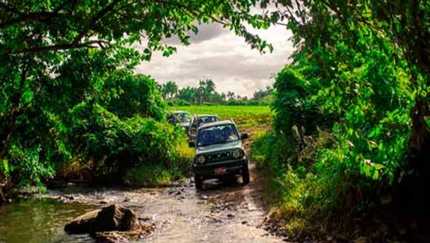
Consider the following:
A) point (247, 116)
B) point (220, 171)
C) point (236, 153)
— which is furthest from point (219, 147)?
point (247, 116)

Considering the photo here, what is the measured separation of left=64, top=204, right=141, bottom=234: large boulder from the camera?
11.3 metres

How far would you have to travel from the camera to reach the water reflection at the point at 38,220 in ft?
37.3

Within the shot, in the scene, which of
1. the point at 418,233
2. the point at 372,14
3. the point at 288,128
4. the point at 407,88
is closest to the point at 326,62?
the point at 372,14

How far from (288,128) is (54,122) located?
9807mm

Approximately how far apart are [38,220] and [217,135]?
6.49 m

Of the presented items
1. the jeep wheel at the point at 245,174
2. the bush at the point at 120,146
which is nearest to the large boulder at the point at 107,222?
the jeep wheel at the point at 245,174

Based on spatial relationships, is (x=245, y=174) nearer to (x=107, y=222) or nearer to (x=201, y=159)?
(x=201, y=159)

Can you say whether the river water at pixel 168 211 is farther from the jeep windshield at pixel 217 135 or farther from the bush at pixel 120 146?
the bush at pixel 120 146

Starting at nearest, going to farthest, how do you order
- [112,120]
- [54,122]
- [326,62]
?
1. [326,62]
2. [54,122]
3. [112,120]

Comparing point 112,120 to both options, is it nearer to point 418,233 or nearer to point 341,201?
point 341,201

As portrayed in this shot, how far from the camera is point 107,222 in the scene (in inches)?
447

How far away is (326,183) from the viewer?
389 inches

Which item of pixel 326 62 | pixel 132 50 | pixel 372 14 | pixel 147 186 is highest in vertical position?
pixel 132 50

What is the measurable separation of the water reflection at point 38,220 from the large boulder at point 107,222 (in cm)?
27
